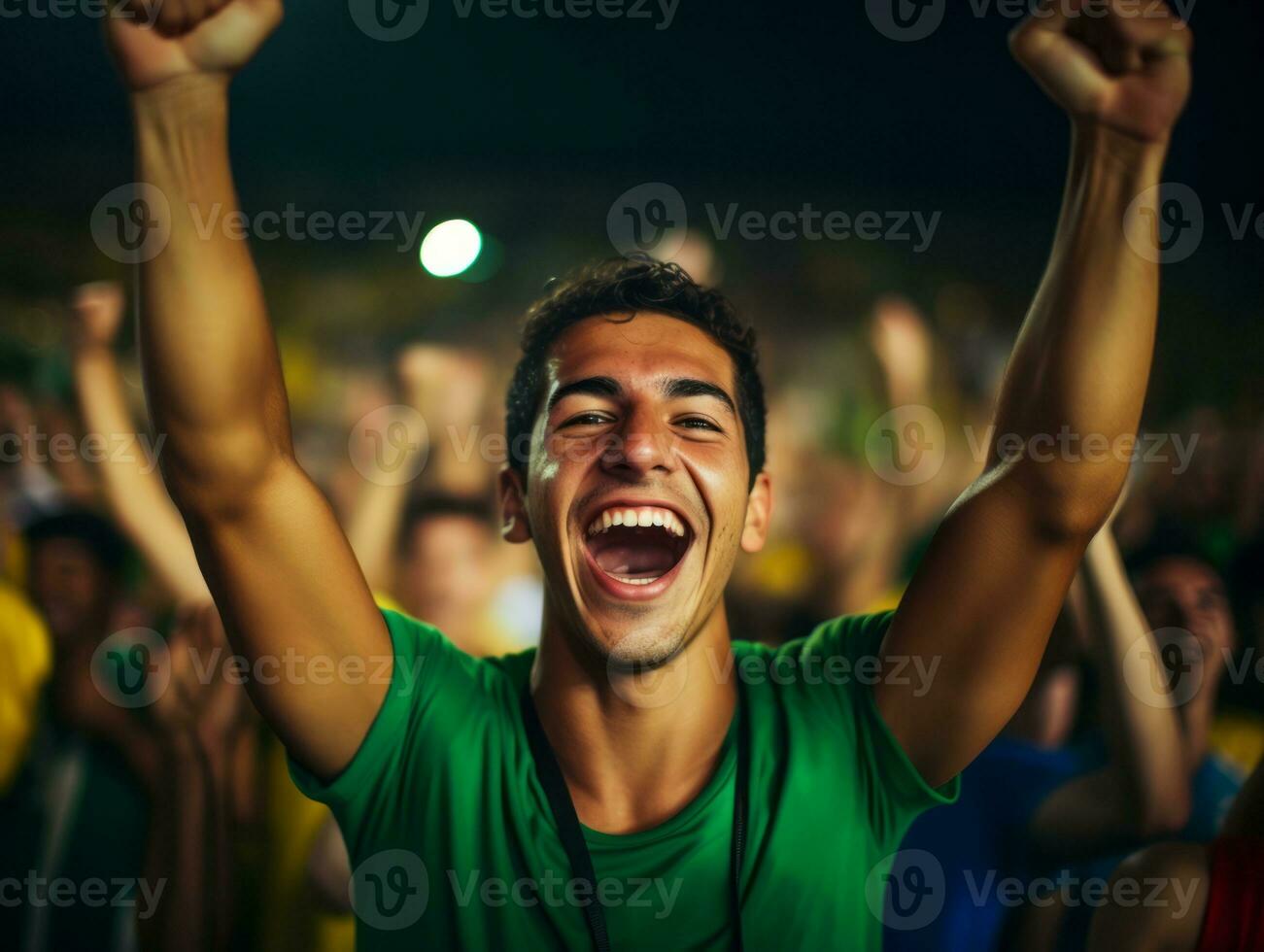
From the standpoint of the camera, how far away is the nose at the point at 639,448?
1.00 meters

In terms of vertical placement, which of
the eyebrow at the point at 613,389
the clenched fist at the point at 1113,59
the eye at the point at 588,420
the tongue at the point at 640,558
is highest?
the clenched fist at the point at 1113,59

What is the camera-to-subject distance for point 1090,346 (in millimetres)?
813

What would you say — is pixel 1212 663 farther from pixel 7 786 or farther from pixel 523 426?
pixel 7 786

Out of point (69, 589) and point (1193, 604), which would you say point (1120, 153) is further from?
point (69, 589)

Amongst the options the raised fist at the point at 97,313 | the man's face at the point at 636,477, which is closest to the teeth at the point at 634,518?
the man's face at the point at 636,477

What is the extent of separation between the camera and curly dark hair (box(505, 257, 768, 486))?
3.67ft

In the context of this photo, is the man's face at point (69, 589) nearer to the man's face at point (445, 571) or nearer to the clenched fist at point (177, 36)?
the man's face at point (445, 571)

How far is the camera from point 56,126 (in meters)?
2.35

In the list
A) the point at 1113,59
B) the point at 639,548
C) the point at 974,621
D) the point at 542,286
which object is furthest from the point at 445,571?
the point at 1113,59

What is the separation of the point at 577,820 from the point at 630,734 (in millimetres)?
105

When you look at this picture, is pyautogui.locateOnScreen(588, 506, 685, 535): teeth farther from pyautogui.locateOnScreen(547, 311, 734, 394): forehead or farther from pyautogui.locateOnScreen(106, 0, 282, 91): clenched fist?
pyautogui.locateOnScreen(106, 0, 282, 91): clenched fist

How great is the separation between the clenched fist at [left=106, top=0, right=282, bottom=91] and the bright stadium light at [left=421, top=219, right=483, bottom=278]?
163 centimetres

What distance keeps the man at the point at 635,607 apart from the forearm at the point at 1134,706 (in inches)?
42.9

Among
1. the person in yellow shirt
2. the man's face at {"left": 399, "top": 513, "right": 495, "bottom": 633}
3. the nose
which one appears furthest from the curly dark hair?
the person in yellow shirt
